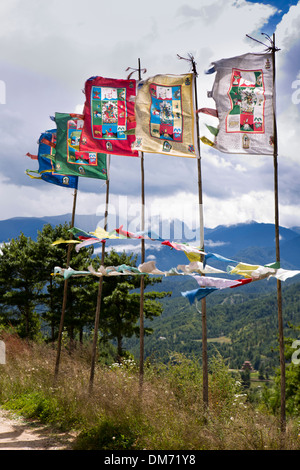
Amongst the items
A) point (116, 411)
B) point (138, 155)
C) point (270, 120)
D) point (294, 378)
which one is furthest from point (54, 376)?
point (294, 378)

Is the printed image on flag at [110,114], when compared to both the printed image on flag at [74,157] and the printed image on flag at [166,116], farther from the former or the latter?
the printed image on flag at [74,157]

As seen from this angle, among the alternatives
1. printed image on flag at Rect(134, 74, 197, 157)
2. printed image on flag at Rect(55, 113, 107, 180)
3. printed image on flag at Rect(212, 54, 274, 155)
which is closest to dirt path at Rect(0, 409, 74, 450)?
printed image on flag at Rect(134, 74, 197, 157)

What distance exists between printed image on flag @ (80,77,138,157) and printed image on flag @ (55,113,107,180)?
1426 millimetres

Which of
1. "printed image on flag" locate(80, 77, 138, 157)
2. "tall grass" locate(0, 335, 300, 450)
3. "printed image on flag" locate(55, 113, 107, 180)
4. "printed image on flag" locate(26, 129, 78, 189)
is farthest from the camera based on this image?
"printed image on flag" locate(26, 129, 78, 189)

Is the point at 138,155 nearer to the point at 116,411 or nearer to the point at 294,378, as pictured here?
the point at 116,411

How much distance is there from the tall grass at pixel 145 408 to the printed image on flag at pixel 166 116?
6150 millimetres

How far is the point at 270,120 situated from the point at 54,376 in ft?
34.4

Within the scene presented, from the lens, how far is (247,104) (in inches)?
369

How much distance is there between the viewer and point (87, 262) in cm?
2398

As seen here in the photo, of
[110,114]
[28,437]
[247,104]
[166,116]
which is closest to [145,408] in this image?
[28,437]

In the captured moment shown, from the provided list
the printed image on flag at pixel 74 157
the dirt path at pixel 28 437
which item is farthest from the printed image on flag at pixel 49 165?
the dirt path at pixel 28 437

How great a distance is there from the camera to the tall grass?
7.69 metres

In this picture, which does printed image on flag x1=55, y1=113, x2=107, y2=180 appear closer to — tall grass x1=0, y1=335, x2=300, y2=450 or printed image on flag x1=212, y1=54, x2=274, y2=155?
printed image on flag x1=212, y1=54, x2=274, y2=155

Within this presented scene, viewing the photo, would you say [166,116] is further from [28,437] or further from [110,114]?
[28,437]
